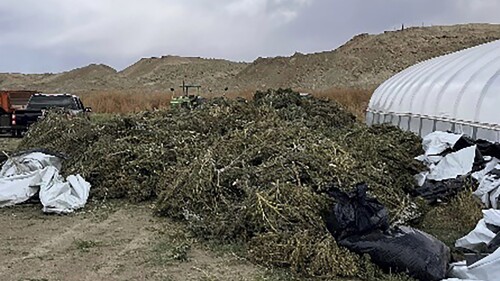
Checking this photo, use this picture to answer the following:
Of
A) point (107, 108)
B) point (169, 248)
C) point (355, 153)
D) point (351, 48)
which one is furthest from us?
point (351, 48)

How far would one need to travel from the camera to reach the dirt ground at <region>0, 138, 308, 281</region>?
5.24 m

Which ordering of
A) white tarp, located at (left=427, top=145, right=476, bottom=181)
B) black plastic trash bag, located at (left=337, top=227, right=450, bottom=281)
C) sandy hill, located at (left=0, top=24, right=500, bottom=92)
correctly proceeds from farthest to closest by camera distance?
1. sandy hill, located at (left=0, top=24, right=500, bottom=92)
2. white tarp, located at (left=427, top=145, right=476, bottom=181)
3. black plastic trash bag, located at (left=337, top=227, right=450, bottom=281)

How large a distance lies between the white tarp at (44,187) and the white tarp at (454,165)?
4.93 meters

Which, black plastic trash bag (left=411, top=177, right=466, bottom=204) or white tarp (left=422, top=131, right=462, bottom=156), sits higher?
white tarp (left=422, top=131, right=462, bottom=156)

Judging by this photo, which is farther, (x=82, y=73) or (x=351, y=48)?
(x=82, y=73)

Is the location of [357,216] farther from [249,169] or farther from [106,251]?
[106,251]

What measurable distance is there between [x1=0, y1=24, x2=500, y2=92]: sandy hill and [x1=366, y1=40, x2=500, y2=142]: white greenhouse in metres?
36.0

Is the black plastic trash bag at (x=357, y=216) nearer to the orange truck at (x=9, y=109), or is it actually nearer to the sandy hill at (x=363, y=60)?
the orange truck at (x=9, y=109)

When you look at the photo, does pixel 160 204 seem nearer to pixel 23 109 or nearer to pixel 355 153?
pixel 355 153

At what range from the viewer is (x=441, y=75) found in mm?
12188

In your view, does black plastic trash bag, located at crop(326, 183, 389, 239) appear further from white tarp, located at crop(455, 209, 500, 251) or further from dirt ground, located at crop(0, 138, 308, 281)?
white tarp, located at crop(455, 209, 500, 251)

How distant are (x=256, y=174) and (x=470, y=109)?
437 cm

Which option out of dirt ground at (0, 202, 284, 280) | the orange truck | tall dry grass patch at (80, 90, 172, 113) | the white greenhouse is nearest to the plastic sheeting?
dirt ground at (0, 202, 284, 280)

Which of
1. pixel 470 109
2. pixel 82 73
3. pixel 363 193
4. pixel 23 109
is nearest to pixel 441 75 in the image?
pixel 470 109
